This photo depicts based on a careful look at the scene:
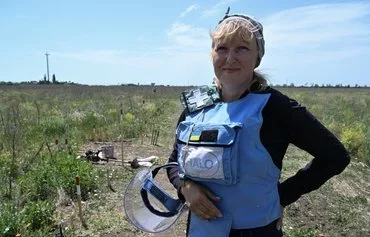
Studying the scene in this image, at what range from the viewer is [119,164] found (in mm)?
8586

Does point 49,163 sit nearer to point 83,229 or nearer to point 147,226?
point 83,229

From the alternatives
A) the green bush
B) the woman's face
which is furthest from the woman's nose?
the green bush

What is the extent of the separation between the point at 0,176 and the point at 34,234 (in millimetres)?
2096

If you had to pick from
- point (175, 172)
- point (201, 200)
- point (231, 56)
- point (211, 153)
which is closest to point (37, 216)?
point (175, 172)

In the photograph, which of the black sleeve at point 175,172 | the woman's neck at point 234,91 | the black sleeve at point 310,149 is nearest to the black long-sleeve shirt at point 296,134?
the black sleeve at point 310,149

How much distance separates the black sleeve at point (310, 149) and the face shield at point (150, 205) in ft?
1.80

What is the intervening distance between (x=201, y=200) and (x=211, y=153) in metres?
0.22

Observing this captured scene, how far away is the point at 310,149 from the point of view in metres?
1.80

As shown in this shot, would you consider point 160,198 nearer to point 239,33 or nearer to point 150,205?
point 150,205

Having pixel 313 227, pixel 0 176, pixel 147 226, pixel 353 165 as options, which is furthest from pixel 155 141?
pixel 147 226

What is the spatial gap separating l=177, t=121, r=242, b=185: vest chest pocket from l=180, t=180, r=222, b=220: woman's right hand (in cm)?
5

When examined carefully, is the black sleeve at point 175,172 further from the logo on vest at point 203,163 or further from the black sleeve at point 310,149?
the black sleeve at point 310,149

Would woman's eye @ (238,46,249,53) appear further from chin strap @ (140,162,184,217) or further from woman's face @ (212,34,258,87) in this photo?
chin strap @ (140,162,184,217)

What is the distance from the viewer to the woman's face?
1.83m
